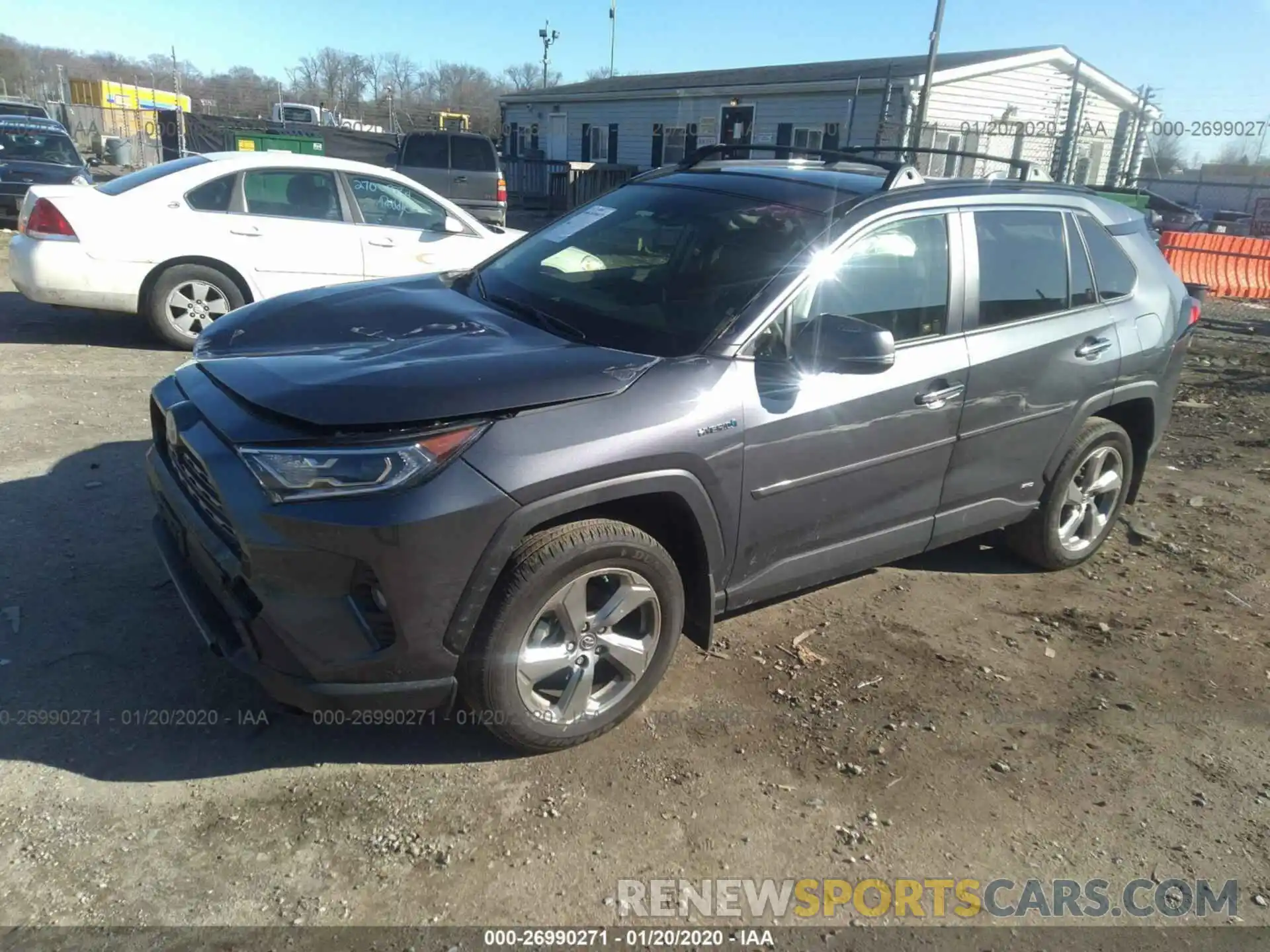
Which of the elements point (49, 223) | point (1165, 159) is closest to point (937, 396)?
point (49, 223)

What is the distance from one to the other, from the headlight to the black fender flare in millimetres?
279

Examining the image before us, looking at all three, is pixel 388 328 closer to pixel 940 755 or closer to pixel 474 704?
pixel 474 704

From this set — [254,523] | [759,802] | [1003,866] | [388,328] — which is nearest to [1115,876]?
[1003,866]

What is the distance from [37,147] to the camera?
49.8 feet

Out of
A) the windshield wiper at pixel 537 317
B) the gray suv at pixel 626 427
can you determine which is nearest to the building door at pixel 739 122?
the gray suv at pixel 626 427

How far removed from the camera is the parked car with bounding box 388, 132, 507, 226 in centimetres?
1661

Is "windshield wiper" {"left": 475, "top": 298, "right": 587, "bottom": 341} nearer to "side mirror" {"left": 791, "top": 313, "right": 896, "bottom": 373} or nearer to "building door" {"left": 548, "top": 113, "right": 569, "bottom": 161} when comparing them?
"side mirror" {"left": 791, "top": 313, "right": 896, "bottom": 373}

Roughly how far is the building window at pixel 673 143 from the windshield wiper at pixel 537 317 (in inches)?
Result: 1153

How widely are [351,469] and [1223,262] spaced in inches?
663

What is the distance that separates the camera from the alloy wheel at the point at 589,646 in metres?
2.90

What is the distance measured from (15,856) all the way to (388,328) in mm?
1931

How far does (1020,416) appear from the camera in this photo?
4.04 meters

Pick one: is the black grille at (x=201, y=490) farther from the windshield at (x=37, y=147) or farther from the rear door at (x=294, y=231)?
the windshield at (x=37, y=147)

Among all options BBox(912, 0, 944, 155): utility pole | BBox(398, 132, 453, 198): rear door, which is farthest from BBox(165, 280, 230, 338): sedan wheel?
BBox(912, 0, 944, 155): utility pole
